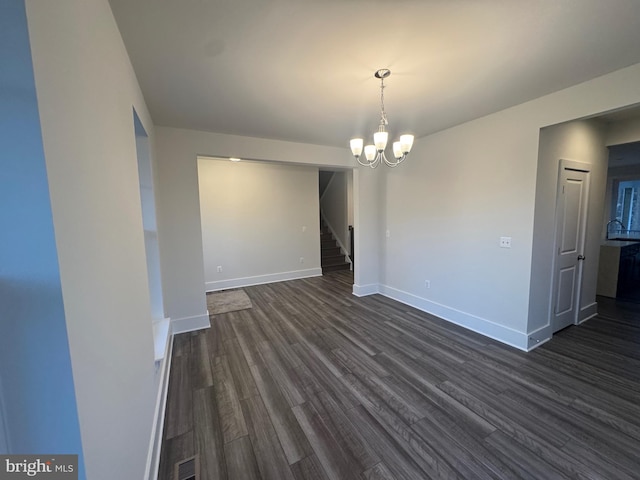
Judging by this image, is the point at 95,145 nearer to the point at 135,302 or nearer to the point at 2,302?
the point at 2,302

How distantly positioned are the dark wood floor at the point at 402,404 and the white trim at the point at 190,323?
0.47 ft

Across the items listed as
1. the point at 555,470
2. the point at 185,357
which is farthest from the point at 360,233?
the point at 555,470

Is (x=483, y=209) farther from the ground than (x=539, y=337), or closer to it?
Result: farther from the ground

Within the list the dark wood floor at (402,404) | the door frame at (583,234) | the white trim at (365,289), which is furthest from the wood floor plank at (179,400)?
the door frame at (583,234)

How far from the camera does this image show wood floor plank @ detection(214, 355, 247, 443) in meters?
1.81

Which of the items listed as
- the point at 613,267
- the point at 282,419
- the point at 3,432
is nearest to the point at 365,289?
the point at 282,419

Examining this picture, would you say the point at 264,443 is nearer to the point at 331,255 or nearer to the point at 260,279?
the point at 260,279

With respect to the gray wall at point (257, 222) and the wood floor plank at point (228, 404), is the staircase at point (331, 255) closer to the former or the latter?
the gray wall at point (257, 222)

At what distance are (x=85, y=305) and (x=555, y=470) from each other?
8.30 ft

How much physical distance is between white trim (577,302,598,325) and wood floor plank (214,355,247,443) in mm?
4345

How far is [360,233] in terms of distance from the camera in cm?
455

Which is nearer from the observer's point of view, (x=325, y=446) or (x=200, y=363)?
(x=325, y=446)

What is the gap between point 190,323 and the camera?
338 cm

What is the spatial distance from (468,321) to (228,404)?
9.78 ft
